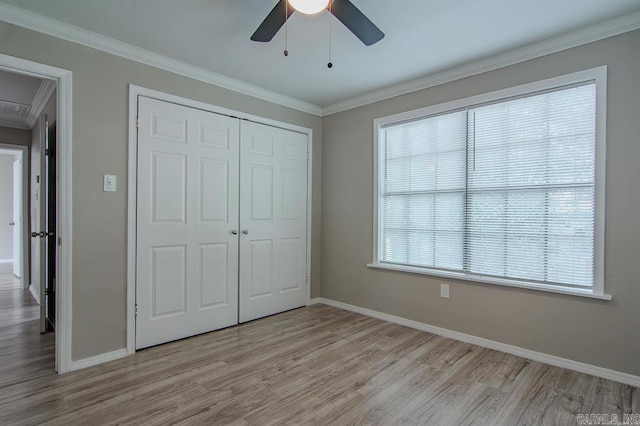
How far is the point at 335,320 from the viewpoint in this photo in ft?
11.7

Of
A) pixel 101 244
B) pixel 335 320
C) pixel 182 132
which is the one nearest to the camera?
pixel 101 244

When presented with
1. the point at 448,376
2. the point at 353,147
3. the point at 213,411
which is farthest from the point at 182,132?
the point at 448,376

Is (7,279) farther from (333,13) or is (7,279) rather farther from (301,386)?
(333,13)

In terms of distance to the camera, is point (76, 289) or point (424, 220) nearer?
point (76, 289)

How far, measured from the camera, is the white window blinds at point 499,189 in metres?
2.45

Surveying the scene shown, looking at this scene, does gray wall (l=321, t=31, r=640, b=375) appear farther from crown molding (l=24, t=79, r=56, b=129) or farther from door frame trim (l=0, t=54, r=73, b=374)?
crown molding (l=24, t=79, r=56, b=129)

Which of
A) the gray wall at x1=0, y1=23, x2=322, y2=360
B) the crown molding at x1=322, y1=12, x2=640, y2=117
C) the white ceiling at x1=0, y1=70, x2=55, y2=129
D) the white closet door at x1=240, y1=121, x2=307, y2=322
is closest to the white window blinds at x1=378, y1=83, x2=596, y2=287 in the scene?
the crown molding at x1=322, y1=12, x2=640, y2=117

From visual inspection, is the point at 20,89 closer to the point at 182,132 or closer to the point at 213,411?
the point at 182,132

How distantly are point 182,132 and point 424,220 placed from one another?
8.23ft

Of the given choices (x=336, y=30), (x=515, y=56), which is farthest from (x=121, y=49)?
(x=515, y=56)

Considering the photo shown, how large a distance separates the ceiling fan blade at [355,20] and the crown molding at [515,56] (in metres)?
1.50

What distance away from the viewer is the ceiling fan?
1630mm

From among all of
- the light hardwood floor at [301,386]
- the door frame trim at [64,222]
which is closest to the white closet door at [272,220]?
the light hardwood floor at [301,386]

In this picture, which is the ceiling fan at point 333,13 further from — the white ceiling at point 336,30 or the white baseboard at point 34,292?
the white baseboard at point 34,292
